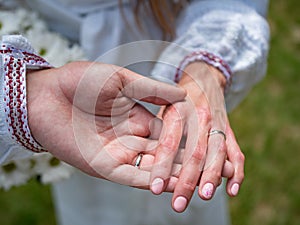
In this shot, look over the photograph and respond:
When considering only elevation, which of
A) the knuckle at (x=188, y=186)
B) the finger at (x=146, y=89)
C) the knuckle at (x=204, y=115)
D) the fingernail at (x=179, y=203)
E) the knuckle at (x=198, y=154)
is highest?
the finger at (x=146, y=89)

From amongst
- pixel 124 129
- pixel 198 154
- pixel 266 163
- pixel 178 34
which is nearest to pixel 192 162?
pixel 198 154

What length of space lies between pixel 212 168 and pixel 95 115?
21 centimetres

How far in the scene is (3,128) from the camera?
33.3 inches

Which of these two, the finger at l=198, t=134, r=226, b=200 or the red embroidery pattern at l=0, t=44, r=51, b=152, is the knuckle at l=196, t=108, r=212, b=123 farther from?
the red embroidery pattern at l=0, t=44, r=51, b=152

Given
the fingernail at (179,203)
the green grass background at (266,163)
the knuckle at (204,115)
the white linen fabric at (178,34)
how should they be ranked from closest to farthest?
the fingernail at (179,203), the knuckle at (204,115), the white linen fabric at (178,34), the green grass background at (266,163)

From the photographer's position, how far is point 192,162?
836 millimetres

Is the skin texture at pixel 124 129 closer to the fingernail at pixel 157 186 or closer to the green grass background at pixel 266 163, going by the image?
the fingernail at pixel 157 186

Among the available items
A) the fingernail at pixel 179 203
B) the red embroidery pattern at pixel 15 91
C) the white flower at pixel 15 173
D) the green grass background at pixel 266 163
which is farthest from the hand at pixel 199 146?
the green grass background at pixel 266 163

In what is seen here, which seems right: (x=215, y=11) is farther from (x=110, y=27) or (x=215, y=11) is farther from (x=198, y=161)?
(x=198, y=161)

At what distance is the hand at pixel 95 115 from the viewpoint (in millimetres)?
854

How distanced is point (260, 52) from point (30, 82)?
44 centimetres

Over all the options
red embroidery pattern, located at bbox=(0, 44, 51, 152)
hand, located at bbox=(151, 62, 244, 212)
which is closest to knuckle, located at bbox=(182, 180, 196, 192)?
hand, located at bbox=(151, 62, 244, 212)

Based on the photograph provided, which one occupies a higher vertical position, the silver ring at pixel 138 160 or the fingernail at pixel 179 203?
the silver ring at pixel 138 160

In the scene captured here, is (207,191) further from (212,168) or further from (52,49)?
(52,49)
